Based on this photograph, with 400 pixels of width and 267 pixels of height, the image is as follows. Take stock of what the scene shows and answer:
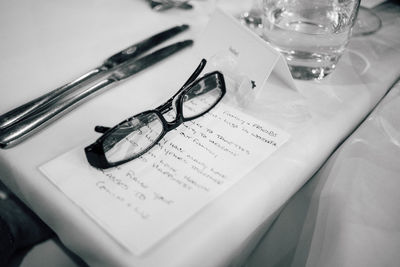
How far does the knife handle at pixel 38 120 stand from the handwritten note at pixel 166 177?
0.20 ft

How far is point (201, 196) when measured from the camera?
33 cm

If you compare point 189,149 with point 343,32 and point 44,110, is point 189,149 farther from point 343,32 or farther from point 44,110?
point 343,32

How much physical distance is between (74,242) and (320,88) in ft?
1.32

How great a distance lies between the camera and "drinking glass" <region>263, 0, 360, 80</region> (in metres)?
0.51

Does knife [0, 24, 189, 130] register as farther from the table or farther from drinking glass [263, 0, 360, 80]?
drinking glass [263, 0, 360, 80]

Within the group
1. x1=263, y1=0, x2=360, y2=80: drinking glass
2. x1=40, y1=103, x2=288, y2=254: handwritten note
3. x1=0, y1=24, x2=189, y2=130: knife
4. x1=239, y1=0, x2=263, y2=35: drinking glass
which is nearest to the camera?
x1=40, y1=103, x2=288, y2=254: handwritten note

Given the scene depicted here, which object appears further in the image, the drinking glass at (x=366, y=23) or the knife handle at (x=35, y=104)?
the drinking glass at (x=366, y=23)

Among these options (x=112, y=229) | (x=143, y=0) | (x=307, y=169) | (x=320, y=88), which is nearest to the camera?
(x=112, y=229)

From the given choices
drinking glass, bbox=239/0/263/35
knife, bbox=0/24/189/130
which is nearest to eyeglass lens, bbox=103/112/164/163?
knife, bbox=0/24/189/130

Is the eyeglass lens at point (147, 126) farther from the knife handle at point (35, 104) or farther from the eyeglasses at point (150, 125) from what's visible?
the knife handle at point (35, 104)

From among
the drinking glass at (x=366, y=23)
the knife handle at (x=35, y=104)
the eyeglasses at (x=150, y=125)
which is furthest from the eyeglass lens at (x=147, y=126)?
the drinking glass at (x=366, y=23)

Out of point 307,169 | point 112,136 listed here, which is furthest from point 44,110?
point 307,169

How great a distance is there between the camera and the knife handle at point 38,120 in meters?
0.37

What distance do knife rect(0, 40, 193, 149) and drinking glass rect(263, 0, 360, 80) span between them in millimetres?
148
